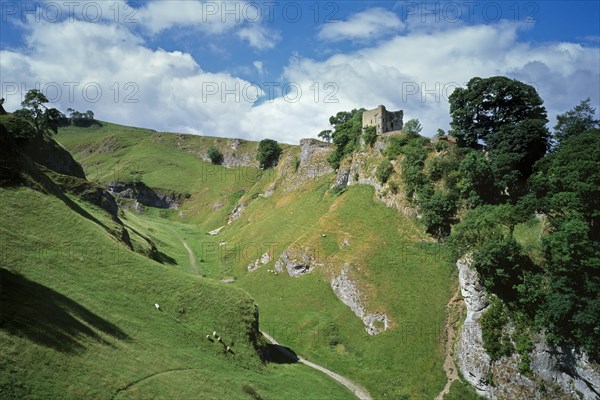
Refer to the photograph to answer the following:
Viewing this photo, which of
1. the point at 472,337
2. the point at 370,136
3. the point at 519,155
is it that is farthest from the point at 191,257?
the point at 519,155

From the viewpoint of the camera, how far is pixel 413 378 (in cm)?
4806

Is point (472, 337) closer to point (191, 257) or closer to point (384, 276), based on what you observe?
point (384, 276)

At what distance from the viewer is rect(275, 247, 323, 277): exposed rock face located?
70.1 metres

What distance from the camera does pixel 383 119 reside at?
8019 cm

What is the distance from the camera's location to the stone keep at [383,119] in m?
80.1

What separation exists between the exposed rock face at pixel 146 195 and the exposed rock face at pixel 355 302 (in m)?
111

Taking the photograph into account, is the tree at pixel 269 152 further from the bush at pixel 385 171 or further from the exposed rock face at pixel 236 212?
the bush at pixel 385 171

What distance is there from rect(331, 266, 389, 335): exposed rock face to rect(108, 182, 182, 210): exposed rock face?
363 ft

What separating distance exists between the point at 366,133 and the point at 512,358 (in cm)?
4798

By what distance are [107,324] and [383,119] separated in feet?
203

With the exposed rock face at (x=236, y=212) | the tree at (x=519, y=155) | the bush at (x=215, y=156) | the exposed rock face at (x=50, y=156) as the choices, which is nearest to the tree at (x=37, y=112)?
the exposed rock face at (x=50, y=156)

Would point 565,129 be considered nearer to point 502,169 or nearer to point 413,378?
point 502,169

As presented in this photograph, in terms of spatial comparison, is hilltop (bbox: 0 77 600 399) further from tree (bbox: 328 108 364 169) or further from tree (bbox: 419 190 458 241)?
tree (bbox: 328 108 364 169)

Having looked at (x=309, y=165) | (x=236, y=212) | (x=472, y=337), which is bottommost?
(x=472, y=337)
